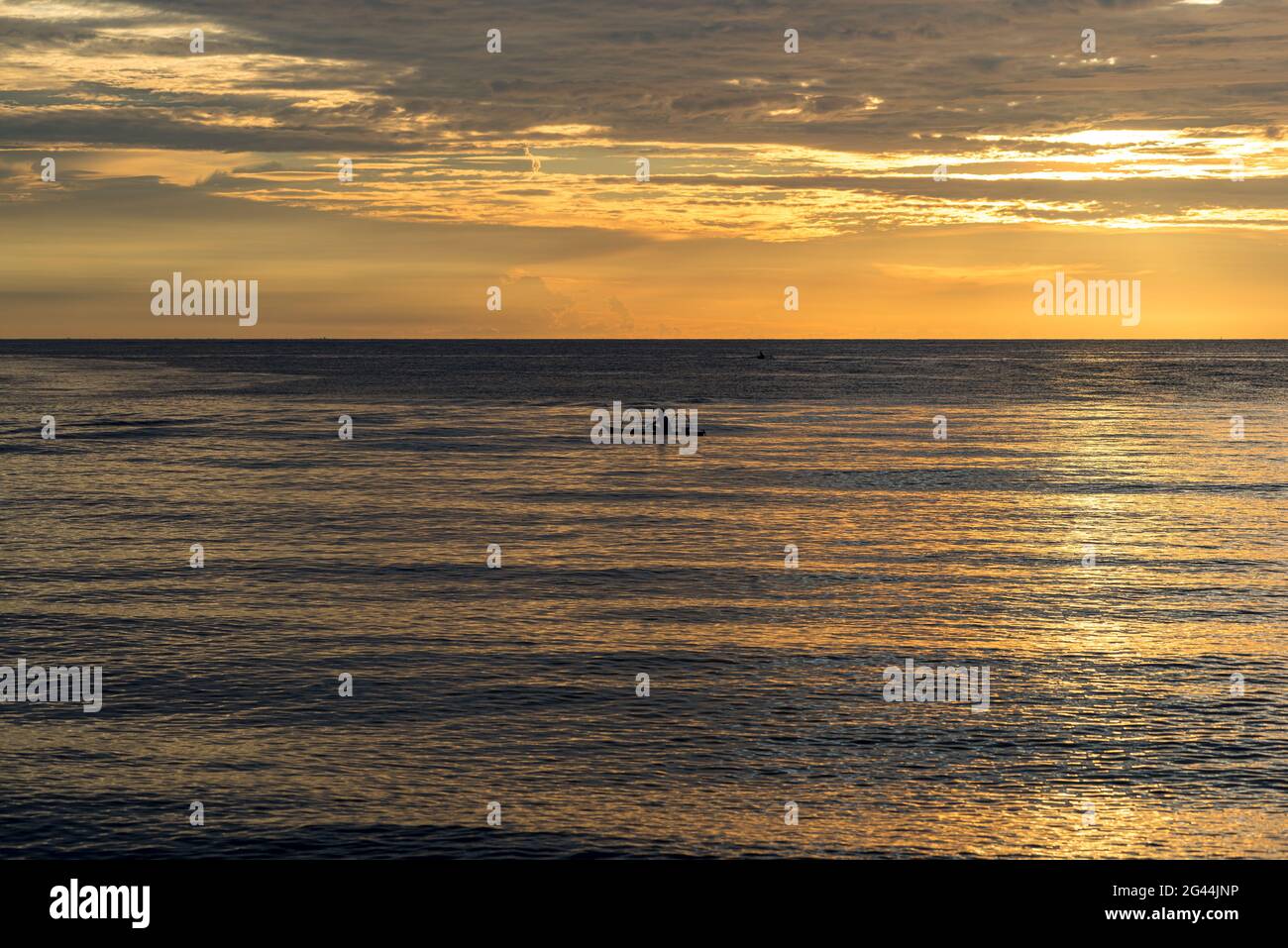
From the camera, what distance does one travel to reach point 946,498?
58.2 metres

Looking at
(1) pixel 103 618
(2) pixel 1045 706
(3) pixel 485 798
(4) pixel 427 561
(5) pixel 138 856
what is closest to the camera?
(5) pixel 138 856

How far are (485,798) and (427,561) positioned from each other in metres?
21.1

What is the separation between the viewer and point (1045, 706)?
2667 cm

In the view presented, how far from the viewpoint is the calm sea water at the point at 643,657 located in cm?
2073

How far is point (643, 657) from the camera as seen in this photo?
A: 30062 mm

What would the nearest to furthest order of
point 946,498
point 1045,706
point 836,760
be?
1. point 836,760
2. point 1045,706
3. point 946,498

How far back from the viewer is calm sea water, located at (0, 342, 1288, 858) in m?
20.7

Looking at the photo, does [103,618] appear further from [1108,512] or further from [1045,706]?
[1108,512]

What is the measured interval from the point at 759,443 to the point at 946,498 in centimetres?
2911

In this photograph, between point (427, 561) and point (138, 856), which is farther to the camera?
point (427, 561)

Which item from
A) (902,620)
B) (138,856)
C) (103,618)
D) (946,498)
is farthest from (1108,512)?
(138,856)
